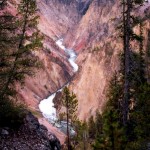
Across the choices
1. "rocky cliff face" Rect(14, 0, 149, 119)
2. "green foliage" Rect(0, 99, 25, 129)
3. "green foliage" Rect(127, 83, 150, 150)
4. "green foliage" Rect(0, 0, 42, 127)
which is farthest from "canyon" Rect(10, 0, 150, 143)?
"green foliage" Rect(127, 83, 150, 150)

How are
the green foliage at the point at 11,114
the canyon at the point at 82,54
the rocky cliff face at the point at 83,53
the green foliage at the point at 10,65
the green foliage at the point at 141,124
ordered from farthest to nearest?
1. the rocky cliff face at the point at 83,53
2. the canyon at the point at 82,54
3. the green foliage at the point at 141,124
4. the green foliage at the point at 11,114
5. the green foliage at the point at 10,65

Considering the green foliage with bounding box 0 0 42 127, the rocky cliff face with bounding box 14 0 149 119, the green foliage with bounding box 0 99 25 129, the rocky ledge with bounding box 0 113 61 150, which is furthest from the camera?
the rocky cliff face with bounding box 14 0 149 119

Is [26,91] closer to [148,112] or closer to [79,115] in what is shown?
[79,115]

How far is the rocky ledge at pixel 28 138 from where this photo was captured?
75.4 ft

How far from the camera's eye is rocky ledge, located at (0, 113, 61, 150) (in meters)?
23.0

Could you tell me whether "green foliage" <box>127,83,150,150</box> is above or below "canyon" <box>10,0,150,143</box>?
below

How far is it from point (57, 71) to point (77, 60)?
19.7 metres

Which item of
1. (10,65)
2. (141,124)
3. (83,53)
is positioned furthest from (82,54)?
(10,65)

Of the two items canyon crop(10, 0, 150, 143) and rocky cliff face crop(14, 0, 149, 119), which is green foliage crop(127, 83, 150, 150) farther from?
rocky cliff face crop(14, 0, 149, 119)

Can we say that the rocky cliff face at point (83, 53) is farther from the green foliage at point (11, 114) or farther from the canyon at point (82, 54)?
the green foliage at point (11, 114)

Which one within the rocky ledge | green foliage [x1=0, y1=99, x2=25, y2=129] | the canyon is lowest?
the rocky ledge

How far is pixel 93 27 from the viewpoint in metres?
161

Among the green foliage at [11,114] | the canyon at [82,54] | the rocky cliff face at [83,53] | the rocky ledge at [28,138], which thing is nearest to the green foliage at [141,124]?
the canyon at [82,54]

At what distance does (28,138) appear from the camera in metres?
24.2
